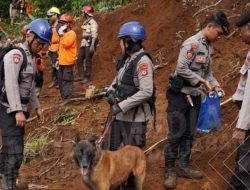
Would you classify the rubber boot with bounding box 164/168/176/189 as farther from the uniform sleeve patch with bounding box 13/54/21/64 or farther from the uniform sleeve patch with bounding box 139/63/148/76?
the uniform sleeve patch with bounding box 13/54/21/64

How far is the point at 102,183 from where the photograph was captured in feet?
18.9

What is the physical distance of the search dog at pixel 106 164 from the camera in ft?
18.1

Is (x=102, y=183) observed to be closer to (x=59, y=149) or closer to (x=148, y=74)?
(x=148, y=74)

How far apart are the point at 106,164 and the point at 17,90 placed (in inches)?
52.5

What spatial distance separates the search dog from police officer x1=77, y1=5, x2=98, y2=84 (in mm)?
7241

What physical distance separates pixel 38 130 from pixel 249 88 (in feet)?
20.5

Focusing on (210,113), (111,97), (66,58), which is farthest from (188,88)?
(66,58)

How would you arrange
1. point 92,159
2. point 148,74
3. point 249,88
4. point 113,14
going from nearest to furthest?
point 249,88
point 92,159
point 148,74
point 113,14

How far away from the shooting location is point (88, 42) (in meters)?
13.2

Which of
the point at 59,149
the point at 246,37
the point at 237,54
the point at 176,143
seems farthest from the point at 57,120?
the point at 246,37

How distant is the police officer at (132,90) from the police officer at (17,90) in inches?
38.1

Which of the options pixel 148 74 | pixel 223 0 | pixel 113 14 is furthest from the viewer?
pixel 113 14

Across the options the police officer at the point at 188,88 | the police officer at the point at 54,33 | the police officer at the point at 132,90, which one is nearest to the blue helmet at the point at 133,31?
the police officer at the point at 132,90

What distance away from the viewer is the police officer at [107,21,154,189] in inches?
237
